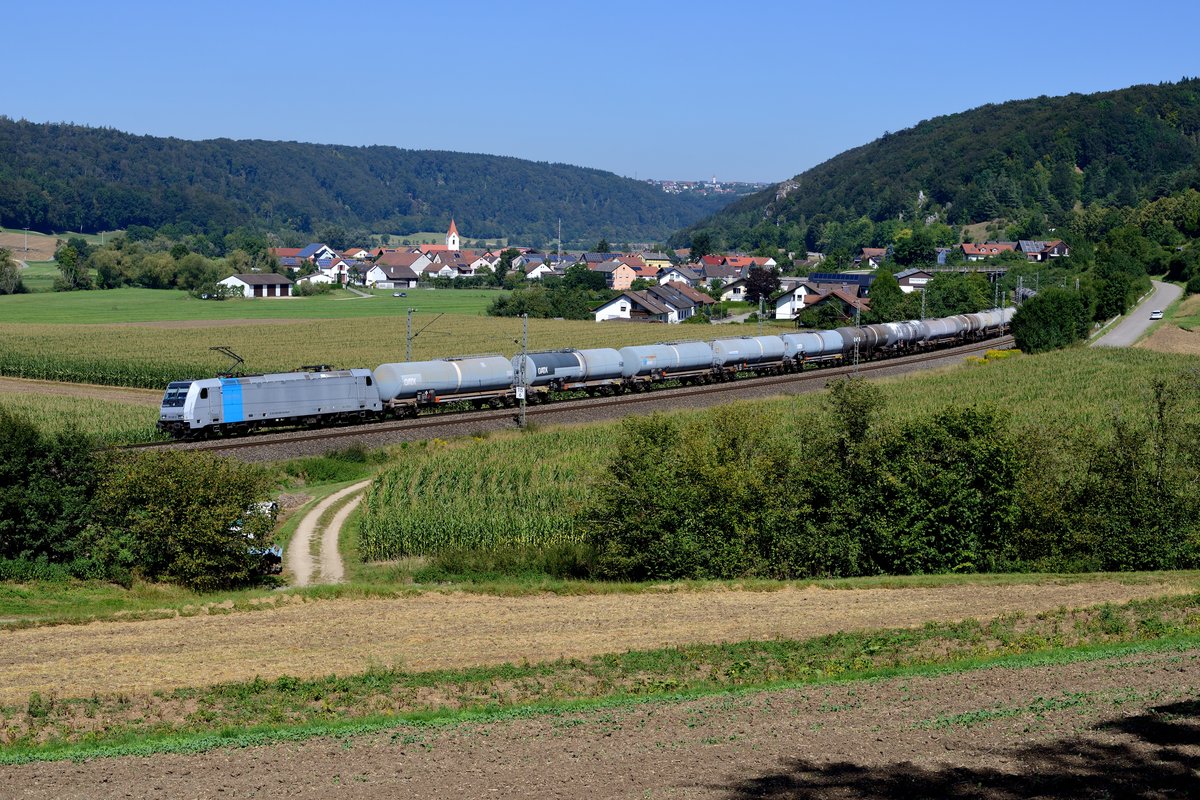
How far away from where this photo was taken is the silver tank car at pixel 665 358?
71.9m

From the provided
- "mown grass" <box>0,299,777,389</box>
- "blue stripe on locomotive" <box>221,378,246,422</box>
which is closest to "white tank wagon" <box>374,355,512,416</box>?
"blue stripe on locomotive" <box>221,378,246,422</box>

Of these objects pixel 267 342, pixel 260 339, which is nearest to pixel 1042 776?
pixel 267 342

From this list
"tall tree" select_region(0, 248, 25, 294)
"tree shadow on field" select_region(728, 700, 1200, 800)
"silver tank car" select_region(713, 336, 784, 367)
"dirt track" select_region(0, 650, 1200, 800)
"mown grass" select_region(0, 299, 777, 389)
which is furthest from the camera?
"tall tree" select_region(0, 248, 25, 294)

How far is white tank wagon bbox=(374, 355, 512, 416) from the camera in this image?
59.9 metres

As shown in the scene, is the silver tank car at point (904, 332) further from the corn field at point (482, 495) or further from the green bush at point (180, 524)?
the green bush at point (180, 524)

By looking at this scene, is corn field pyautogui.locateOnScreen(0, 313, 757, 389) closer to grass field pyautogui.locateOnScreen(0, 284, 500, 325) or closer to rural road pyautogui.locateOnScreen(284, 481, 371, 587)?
grass field pyautogui.locateOnScreen(0, 284, 500, 325)

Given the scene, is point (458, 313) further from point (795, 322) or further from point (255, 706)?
point (255, 706)

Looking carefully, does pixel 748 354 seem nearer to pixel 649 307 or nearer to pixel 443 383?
pixel 443 383

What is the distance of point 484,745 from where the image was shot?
62.5 feet

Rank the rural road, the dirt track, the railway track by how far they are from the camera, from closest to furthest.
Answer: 1. the dirt track
2. the rural road
3. the railway track

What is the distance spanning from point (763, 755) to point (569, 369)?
165 feet

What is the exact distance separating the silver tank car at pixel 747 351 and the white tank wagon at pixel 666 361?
1.11 metres

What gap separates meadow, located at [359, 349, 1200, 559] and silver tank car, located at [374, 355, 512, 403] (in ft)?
22.4

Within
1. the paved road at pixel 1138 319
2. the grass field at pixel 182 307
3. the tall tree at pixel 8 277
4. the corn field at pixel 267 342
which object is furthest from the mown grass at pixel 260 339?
the paved road at pixel 1138 319
